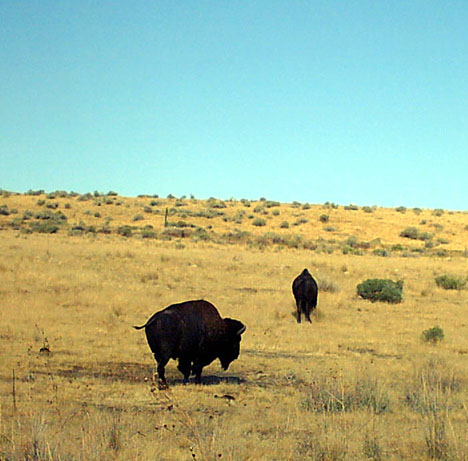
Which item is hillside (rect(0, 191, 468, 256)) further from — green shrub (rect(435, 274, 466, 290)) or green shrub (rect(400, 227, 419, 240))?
green shrub (rect(435, 274, 466, 290))

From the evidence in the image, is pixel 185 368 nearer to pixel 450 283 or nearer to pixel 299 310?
pixel 299 310

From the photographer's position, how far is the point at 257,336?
48.2 ft

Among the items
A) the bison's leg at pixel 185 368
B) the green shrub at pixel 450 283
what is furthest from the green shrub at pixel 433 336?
the green shrub at pixel 450 283

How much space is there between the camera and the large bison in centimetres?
934

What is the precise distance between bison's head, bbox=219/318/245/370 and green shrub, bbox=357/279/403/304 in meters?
11.4

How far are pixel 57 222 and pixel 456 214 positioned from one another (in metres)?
42.2

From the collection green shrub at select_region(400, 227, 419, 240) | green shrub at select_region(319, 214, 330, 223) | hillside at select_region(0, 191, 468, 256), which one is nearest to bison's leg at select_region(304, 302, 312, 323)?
hillside at select_region(0, 191, 468, 256)

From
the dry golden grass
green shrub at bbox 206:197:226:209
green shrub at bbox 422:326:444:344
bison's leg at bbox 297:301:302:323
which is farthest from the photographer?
green shrub at bbox 206:197:226:209

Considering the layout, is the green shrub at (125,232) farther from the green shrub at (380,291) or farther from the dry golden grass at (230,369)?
the green shrub at (380,291)

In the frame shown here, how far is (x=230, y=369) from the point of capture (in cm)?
1141

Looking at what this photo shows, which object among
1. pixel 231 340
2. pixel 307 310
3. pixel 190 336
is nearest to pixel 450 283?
pixel 307 310

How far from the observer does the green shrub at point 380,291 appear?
20641mm

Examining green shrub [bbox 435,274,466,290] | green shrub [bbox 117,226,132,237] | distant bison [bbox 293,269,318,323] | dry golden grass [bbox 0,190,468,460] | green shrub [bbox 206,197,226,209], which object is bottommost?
dry golden grass [bbox 0,190,468,460]

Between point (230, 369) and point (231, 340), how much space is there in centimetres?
155
